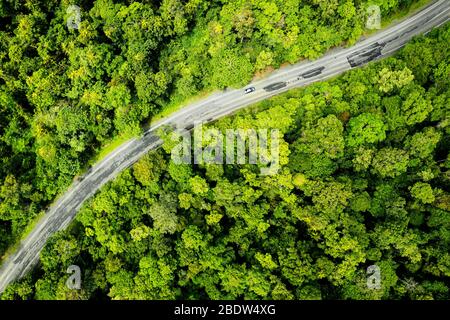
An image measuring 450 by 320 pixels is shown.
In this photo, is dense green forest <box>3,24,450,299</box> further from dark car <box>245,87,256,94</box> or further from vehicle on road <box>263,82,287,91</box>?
dark car <box>245,87,256,94</box>

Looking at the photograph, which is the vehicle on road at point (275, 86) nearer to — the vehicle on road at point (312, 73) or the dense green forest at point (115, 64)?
the dense green forest at point (115, 64)

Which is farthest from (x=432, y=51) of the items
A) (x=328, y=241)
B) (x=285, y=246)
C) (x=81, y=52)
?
(x=81, y=52)

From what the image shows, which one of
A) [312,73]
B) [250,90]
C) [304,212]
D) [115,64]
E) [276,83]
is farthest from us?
[276,83]

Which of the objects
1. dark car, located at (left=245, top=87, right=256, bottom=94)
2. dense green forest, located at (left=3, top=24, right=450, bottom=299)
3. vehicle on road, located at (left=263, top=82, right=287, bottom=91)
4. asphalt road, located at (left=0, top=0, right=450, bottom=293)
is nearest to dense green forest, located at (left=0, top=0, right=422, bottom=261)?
asphalt road, located at (left=0, top=0, right=450, bottom=293)

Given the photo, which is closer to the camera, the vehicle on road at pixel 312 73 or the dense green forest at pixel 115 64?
the dense green forest at pixel 115 64

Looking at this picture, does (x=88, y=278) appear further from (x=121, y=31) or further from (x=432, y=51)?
(x=432, y=51)

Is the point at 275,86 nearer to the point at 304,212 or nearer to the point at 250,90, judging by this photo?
the point at 250,90

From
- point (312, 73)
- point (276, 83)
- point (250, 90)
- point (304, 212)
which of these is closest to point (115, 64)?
point (250, 90)

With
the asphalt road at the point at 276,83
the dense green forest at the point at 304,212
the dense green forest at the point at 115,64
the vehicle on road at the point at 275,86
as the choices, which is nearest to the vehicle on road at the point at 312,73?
the asphalt road at the point at 276,83
